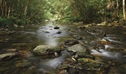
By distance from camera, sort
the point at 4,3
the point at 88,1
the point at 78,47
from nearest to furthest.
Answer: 1. the point at 78,47
2. the point at 4,3
3. the point at 88,1

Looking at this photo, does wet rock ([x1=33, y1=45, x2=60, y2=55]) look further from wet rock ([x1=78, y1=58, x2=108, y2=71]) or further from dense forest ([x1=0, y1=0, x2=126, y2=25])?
dense forest ([x1=0, y1=0, x2=126, y2=25])

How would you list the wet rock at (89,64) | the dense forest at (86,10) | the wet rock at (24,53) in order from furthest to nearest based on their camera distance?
the dense forest at (86,10) < the wet rock at (24,53) < the wet rock at (89,64)

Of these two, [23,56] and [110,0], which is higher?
[110,0]

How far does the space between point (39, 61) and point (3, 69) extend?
1516mm

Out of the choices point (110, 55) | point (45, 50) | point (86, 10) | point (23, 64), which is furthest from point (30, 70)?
point (86, 10)

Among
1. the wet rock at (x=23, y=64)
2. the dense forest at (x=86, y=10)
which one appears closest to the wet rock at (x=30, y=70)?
the wet rock at (x=23, y=64)

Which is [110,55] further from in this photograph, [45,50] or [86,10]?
[86,10]

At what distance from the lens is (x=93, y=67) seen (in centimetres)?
598

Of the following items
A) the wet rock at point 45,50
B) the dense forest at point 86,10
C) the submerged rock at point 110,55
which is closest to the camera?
the submerged rock at point 110,55

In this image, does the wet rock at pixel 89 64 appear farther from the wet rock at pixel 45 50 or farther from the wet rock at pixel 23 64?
the wet rock at pixel 23 64

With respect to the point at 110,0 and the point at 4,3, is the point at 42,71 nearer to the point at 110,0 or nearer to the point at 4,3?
the point at 4,3

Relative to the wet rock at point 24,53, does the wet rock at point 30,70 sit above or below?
below

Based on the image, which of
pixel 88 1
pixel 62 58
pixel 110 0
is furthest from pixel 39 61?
pixel 88 1

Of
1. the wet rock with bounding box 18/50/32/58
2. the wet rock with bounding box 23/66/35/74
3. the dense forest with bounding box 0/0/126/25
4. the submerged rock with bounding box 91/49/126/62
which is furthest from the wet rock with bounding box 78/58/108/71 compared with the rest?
the dense forest with bounding box 0/0/126/25
